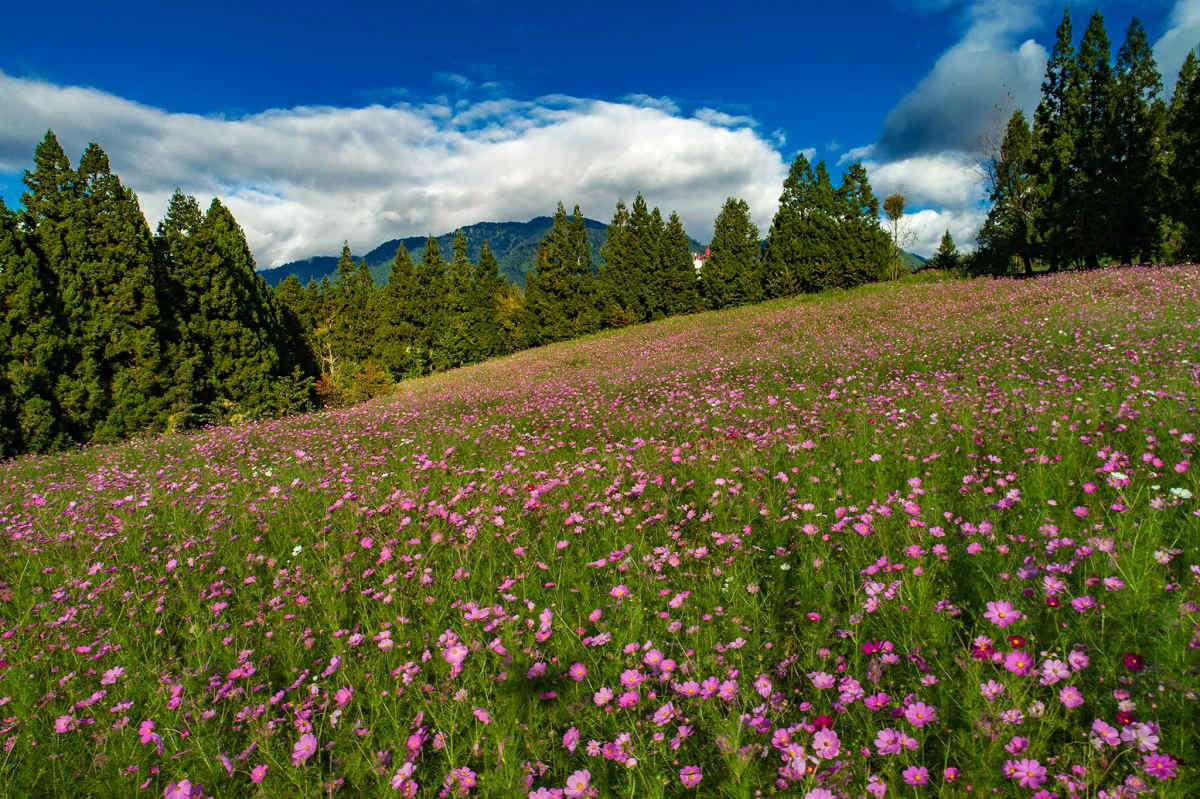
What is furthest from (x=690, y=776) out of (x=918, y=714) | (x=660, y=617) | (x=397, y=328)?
(x=397, y=328)

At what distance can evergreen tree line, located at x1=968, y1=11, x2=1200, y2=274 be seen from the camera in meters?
21.5

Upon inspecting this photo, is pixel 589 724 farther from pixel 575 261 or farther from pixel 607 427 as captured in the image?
pixel 575 261

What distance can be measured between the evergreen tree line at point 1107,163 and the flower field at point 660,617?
2526 cm

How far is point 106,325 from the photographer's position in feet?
47.1

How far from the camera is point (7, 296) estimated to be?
1298 cm

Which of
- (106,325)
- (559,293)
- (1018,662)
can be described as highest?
(559,293)

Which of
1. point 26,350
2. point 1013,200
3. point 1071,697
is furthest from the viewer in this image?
point 1013,200

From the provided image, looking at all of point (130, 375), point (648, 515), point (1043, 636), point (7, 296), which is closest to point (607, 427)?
point (648, 515)

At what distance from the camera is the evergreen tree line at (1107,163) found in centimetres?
2155

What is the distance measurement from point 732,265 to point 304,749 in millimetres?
35910

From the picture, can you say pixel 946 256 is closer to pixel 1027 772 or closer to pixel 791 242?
pixel 791 242

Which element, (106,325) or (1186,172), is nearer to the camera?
(106,325)

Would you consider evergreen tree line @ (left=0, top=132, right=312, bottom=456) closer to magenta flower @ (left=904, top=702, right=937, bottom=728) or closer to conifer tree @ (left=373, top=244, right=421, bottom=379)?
conifer tree @ (left=373, top=244, right=421, bottom=379)

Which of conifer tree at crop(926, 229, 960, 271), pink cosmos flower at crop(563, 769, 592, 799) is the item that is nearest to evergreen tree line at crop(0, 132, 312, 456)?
pink cosmos flower at crop(563, 769, 592, 799)
